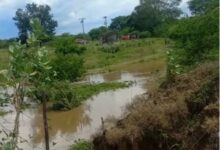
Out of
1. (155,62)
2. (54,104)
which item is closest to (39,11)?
(155,62)

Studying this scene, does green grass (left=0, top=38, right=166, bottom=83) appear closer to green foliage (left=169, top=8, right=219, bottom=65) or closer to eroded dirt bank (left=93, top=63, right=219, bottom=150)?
green foliage (left=169, top=8, right=219, bottom=65)

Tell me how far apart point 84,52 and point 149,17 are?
19.3m

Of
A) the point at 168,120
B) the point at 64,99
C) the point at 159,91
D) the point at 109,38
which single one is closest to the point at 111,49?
the point at 109,38

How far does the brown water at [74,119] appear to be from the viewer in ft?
63.0

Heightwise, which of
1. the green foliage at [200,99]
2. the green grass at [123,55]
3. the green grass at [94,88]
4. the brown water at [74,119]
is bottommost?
the brown water at [74,119]

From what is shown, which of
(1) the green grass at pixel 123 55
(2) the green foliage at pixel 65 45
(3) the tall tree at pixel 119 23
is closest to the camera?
(2) the green foliage at pixel 65 45

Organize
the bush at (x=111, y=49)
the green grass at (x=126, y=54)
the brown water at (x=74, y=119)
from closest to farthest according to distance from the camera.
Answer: the brown water at (x=74, y=119)
the green grass at (x=126, y=54)
the bush at (x=111, y=49)

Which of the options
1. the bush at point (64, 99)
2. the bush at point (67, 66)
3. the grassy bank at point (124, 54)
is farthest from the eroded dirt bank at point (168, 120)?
the grassy bank at point (124, 54)

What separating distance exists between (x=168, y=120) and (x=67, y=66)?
24.8 m

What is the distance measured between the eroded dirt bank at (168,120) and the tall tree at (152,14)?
54642 millimetres

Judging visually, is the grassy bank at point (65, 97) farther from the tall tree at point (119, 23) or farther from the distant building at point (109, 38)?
the tall tree at point (119, 23)

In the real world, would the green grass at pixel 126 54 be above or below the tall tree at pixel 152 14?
below

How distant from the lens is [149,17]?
68.0m

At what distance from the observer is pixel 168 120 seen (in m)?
11.1
